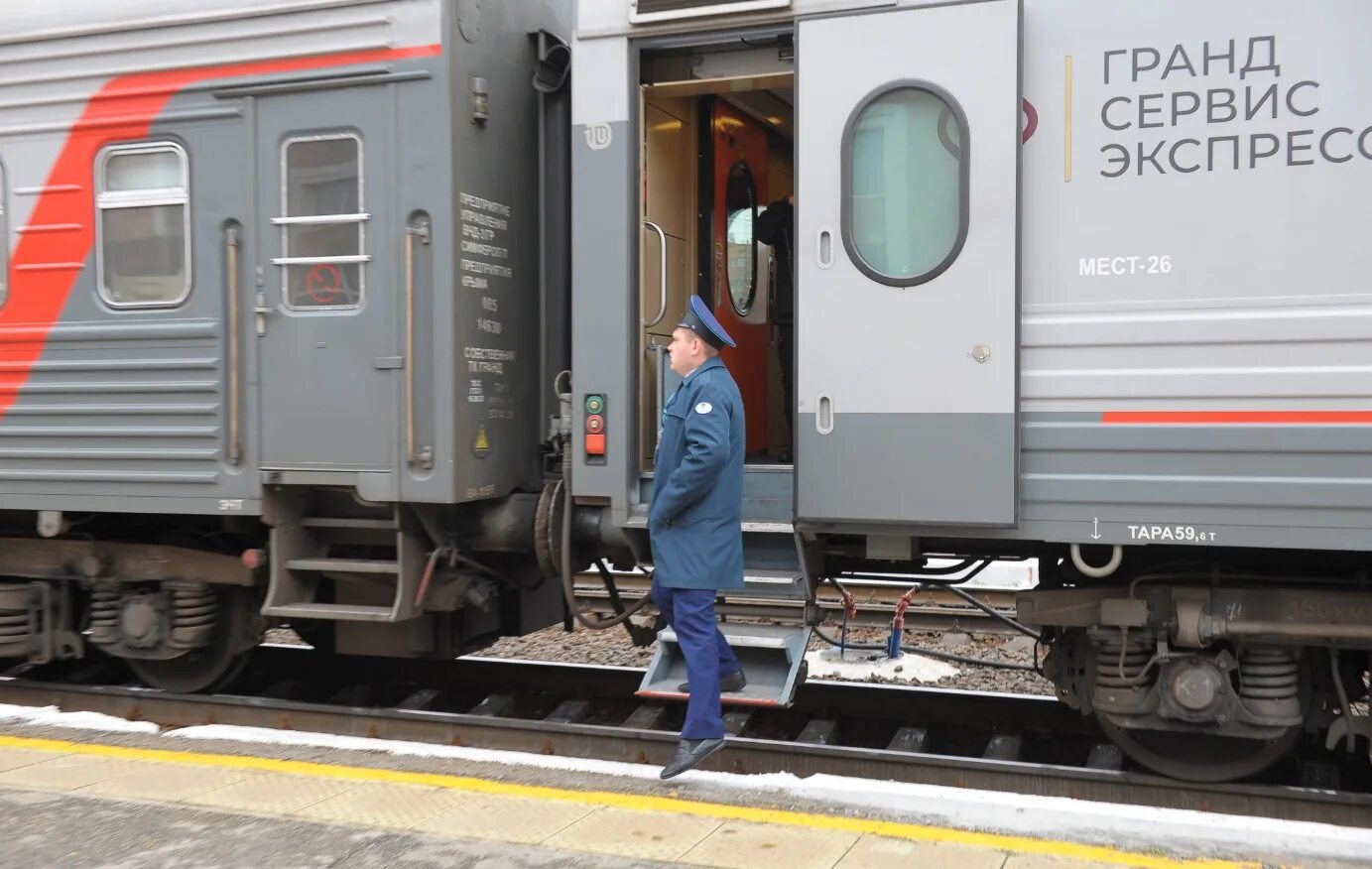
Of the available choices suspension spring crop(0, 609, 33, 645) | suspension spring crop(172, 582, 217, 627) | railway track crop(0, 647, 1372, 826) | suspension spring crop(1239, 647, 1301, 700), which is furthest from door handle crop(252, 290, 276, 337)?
suspension spring crop(1239, 647, 1301, 700)

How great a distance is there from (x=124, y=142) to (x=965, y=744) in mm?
5134

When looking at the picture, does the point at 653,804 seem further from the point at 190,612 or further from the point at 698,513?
the point at 190,612

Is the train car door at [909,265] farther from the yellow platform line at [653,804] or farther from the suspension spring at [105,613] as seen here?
the suspension spring at [105,613]

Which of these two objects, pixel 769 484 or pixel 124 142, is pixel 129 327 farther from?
pixel 769 484

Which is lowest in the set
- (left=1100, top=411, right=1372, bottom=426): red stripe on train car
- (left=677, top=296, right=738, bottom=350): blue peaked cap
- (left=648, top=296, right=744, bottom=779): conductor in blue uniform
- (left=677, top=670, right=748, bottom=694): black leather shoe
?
(left=677, top=670, right=748, bottom=694): black leather shoe

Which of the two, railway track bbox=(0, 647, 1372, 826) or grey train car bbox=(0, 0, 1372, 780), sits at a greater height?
grey train car bbox=(0, 0, 1372, 780)

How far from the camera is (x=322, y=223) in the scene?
5777 mm

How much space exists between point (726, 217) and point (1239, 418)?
3106 millimetres

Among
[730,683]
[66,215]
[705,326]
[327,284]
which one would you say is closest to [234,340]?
[327,284]

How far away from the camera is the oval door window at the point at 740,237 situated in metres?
6.81

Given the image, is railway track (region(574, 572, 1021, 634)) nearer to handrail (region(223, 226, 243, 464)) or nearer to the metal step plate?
the metal step plate

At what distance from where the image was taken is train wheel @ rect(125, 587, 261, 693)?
6590mm

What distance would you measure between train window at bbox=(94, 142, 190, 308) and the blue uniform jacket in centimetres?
268

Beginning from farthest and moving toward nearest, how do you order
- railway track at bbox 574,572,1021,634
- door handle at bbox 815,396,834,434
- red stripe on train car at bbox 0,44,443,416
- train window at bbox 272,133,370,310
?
railway track at bbox 574,572,1021,634
red stripe on train car at bbox 0,44,443,416
train window at bbox 272,133,370,310
door handle at bbox 815,396,834,434
